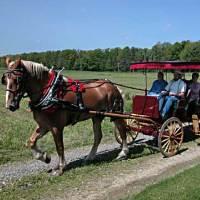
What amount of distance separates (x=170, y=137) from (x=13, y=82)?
4712 mm

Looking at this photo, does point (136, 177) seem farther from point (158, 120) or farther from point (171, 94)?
point (171, 94)

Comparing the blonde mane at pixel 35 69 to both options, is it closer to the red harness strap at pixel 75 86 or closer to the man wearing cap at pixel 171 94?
the red harness strap at pixel 75 86

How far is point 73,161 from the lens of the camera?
10234mm

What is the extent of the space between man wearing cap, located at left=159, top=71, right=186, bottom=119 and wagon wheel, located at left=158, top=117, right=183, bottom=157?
1.54 ft

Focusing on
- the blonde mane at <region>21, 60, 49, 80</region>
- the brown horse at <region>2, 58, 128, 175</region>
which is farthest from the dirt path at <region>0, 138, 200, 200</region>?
the blonde mane at <region>21, 60, 49, 80</region>

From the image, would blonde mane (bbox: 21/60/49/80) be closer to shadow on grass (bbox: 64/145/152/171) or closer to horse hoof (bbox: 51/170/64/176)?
horse hoof (bbox: 51/170/64/176)

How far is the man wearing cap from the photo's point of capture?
11.4 metres

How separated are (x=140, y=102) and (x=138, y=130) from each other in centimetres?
78

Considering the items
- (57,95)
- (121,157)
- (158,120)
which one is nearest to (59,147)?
(57,95)

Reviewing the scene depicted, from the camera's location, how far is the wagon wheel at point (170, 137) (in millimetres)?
10711

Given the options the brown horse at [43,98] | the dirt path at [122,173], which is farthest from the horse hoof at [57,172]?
the dirt path at [122,173]

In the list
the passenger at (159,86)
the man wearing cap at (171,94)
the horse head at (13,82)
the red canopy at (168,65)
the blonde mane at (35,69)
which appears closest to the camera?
the horse head at (13,82)

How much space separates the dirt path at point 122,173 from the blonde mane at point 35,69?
2.17 metres

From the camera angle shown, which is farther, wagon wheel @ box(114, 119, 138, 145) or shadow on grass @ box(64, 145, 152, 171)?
wagon wheel @ box(114, 119, 138, 145)
